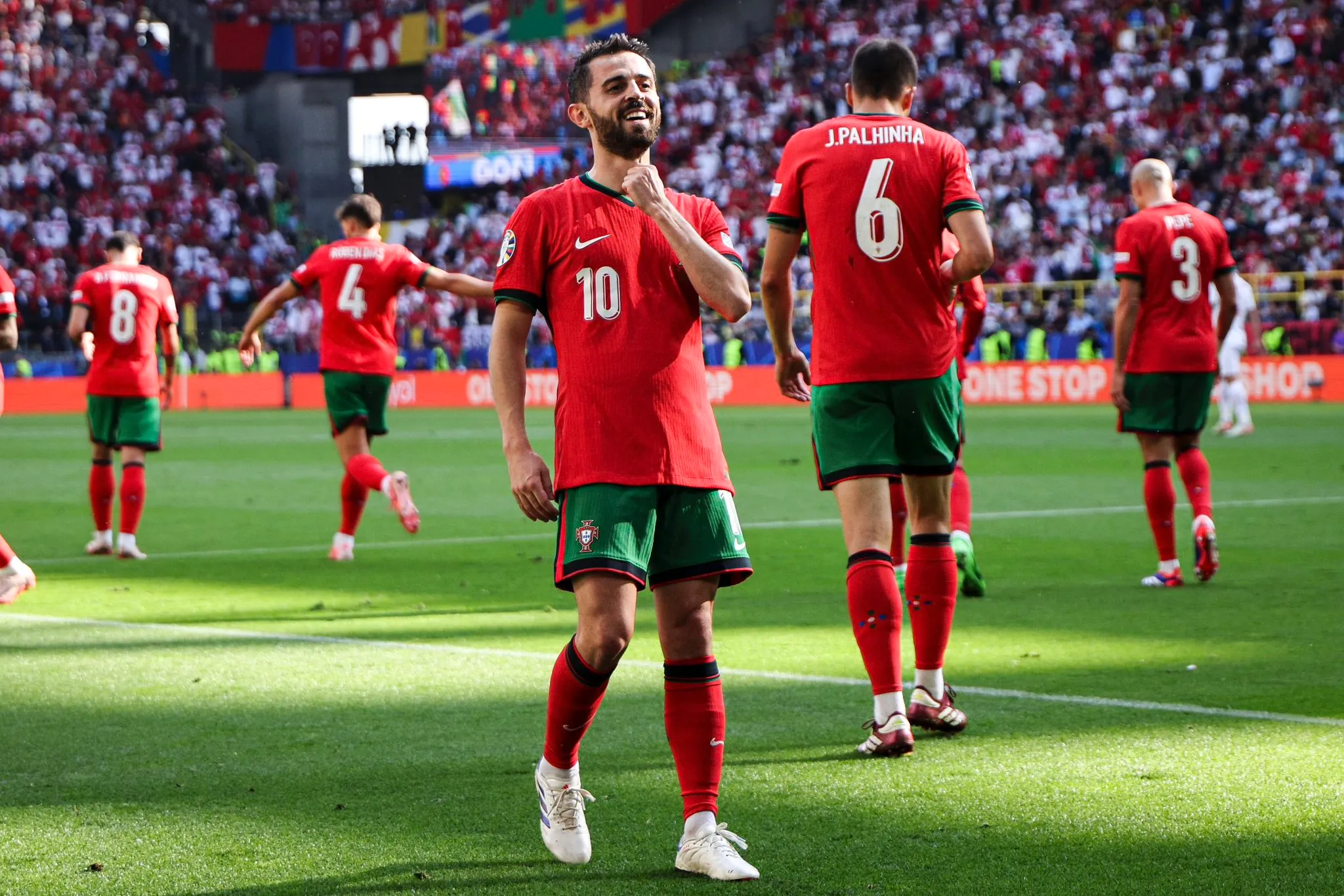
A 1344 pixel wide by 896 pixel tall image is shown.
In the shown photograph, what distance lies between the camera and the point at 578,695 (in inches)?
165

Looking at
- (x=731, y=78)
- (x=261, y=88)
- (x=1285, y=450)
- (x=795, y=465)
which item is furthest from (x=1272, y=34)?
(x=261, y=88)

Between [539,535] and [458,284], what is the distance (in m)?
3.27

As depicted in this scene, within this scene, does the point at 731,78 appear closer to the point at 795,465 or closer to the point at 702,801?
the point at 795,465

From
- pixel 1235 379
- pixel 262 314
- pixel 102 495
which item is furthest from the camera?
pixel 1235 379

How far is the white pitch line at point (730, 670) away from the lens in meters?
5.72

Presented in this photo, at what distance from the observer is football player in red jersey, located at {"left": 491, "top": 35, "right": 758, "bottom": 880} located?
407 centimetres

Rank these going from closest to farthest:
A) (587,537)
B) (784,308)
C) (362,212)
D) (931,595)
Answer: (587,537) → (784,308) → (931,595) → (362,212)

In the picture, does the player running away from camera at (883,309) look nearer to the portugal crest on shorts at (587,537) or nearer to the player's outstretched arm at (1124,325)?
the portugal crest on shorts at (587,537)

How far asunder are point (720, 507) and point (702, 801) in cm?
66

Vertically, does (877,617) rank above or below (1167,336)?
below

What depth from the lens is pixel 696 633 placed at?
4133 mm

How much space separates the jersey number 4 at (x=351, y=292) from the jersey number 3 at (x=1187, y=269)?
474 cm

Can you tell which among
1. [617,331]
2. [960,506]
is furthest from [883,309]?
[960,506]

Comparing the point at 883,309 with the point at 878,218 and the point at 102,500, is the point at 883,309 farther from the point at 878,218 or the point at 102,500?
the point at 102,500
